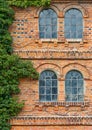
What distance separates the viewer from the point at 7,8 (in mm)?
23375

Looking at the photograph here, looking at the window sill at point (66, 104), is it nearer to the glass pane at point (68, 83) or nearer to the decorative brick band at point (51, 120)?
the decorative brick band at point (51, 120)

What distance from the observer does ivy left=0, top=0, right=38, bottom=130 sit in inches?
891

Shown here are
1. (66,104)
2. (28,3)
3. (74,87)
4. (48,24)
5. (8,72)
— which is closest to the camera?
(8,72)

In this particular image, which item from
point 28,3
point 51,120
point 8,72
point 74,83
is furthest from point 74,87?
point 28,3

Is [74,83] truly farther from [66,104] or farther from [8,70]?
[8,70]

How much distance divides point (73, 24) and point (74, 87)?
296cm

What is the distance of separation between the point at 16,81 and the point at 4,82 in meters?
0.60

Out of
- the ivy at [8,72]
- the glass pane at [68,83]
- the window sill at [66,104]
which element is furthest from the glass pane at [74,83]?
the ivy at [8,72]

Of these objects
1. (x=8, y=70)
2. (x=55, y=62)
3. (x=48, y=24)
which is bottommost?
(x=8, y=70)

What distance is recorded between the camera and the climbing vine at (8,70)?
22.6 meters

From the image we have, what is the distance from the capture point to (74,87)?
23438mm

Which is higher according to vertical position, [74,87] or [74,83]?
[74,83]

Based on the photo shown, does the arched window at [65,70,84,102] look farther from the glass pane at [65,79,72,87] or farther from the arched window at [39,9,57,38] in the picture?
the arched window at [39,9,57,38]

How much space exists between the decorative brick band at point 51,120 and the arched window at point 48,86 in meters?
0.97
